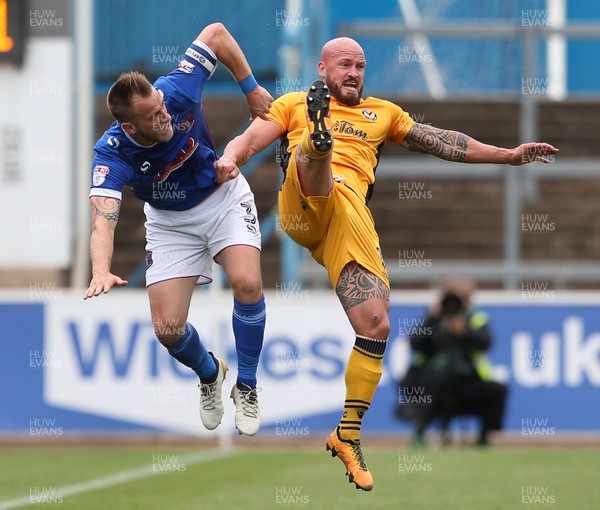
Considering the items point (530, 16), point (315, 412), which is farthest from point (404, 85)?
point (315, 412)

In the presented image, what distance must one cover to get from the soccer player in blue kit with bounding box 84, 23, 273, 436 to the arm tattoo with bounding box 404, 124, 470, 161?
3.19 feet

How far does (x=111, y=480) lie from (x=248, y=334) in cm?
386

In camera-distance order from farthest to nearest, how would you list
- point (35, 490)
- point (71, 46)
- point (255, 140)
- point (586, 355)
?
point (71, 46)
point (586, 355)
point (35, 490)
point (255, 140)

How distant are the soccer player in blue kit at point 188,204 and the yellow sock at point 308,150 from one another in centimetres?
50

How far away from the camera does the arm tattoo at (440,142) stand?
8.97 metres

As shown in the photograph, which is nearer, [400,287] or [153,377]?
[153,377]

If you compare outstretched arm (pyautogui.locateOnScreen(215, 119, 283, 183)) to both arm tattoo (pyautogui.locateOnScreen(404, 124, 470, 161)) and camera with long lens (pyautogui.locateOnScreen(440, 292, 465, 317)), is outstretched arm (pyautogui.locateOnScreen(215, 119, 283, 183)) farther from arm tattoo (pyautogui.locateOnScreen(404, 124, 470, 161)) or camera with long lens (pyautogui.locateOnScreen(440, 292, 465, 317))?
camera with long lens (pyautogui.locateOnScreen(440, 292, 465, 317))

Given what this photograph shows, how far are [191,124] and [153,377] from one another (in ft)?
23.8

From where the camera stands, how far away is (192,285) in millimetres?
9234

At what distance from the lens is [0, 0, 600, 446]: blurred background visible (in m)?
15.7

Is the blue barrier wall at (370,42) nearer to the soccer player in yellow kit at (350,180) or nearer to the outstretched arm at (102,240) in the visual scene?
the soccer player in yellow kit at (350,180)

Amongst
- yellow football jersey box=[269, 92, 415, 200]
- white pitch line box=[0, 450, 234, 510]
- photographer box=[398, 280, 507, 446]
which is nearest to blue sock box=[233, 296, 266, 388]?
yellow football jersey box=[269, 92, 415, 200]

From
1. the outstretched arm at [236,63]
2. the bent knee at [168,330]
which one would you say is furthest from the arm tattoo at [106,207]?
the outstretched arm at [236,63]

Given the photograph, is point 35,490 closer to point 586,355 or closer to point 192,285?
point 192,285
